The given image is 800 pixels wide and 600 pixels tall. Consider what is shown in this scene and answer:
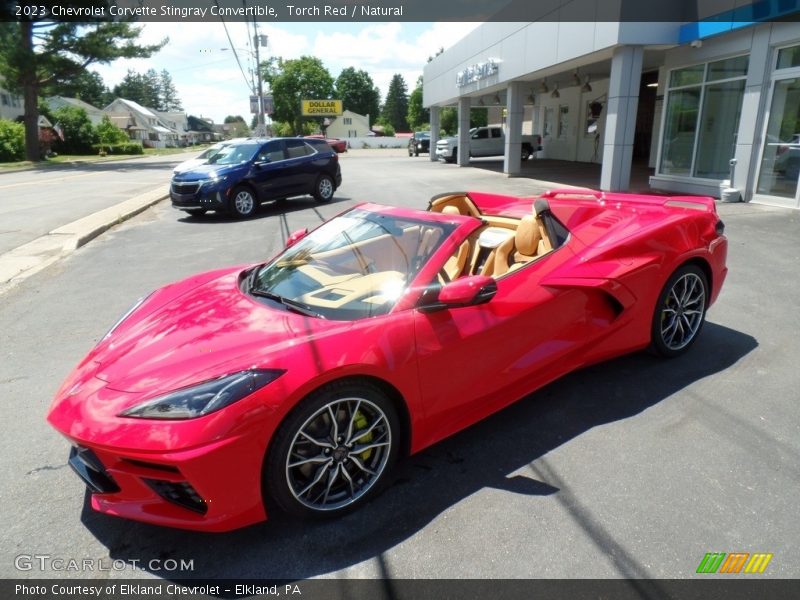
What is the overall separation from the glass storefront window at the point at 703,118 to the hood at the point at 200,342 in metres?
12.6

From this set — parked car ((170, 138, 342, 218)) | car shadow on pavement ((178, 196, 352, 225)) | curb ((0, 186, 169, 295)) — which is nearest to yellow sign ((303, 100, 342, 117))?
car shadow on pavement ((178, 196, 352, 225))

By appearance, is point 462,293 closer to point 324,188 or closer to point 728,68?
point 324,188

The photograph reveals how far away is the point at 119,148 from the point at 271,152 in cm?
4876

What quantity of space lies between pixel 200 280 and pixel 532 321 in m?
2.20

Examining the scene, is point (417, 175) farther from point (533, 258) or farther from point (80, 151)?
point (80, 151)

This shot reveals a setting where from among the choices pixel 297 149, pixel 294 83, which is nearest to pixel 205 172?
pixel 297 149

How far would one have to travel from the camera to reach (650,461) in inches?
114

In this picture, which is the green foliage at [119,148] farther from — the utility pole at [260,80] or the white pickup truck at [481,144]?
the white pickup truck at [481,144]

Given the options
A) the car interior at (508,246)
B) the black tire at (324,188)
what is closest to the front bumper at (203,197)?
the black tire at (324,188)

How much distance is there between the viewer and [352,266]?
10.7 feet

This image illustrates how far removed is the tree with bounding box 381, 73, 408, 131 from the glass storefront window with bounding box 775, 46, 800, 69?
127 meters

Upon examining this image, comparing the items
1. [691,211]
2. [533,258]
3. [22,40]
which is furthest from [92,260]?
[22,40]

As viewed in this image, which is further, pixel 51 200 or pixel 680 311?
pixel 51 200

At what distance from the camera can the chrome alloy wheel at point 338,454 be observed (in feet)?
7.84
